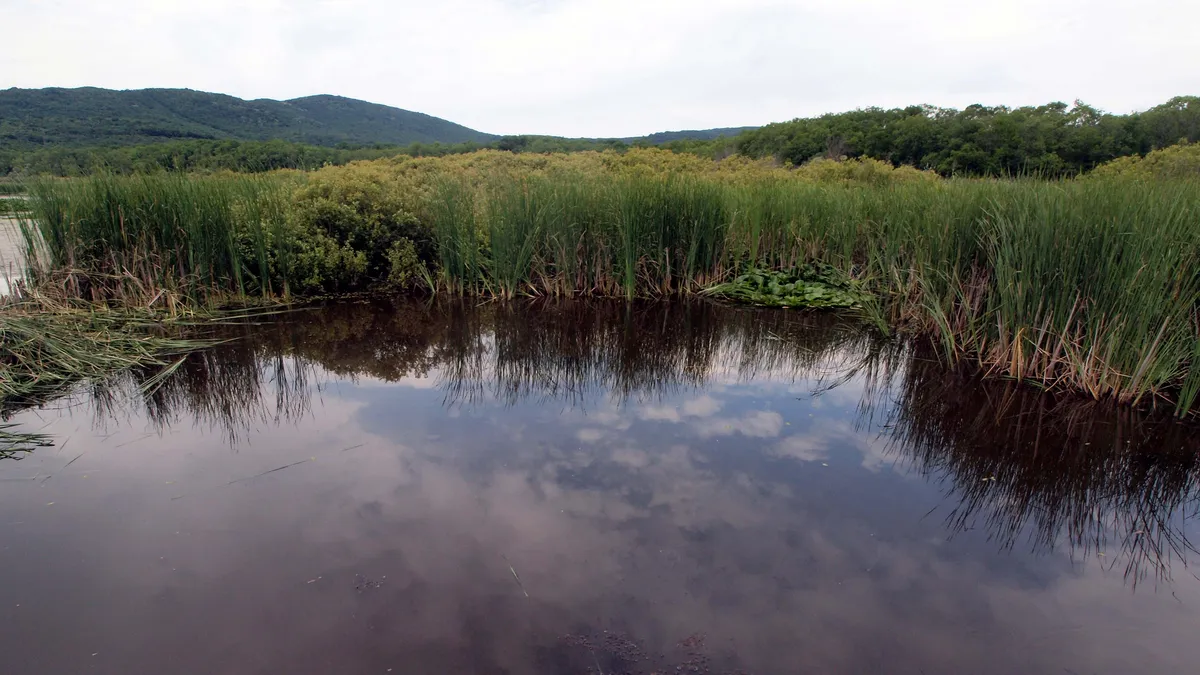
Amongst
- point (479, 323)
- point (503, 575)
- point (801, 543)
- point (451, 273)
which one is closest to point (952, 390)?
point (801, 543)

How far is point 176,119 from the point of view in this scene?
47344mm

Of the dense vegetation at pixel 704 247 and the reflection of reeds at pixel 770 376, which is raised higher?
the dense vegetation at pixel 704 247

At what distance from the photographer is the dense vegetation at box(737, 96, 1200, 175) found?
825 inches

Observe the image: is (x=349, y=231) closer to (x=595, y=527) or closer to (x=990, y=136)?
(x=595, y=527)

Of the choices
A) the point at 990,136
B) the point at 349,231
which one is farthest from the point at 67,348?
the point at 990,136

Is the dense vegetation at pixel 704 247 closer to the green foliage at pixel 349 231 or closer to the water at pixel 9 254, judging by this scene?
the green foliage at pixel 349 231

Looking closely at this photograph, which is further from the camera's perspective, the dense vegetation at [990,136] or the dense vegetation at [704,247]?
the dense vegetation at [990,136]

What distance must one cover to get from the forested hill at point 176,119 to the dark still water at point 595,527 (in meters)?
23.6

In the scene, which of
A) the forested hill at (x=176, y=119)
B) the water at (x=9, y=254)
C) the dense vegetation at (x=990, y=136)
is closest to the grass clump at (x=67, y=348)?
the water at (x=9, y=254)

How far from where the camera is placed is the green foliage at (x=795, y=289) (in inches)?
292

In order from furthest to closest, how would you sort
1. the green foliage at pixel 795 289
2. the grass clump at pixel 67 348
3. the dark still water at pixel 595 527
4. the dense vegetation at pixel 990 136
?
1. the dense vegetation at pixel 990 136
2. the green foliage at pixel 795 289
3. the grass clump at pixel 67 348
4. the dark still water at pixel 595 527

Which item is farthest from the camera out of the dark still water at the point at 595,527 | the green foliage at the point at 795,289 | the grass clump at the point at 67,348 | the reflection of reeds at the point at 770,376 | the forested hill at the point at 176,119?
the forested hill at the point at 176,119

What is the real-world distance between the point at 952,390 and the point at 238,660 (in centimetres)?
481

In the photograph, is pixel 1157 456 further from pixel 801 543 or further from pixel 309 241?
pixel 309 241
